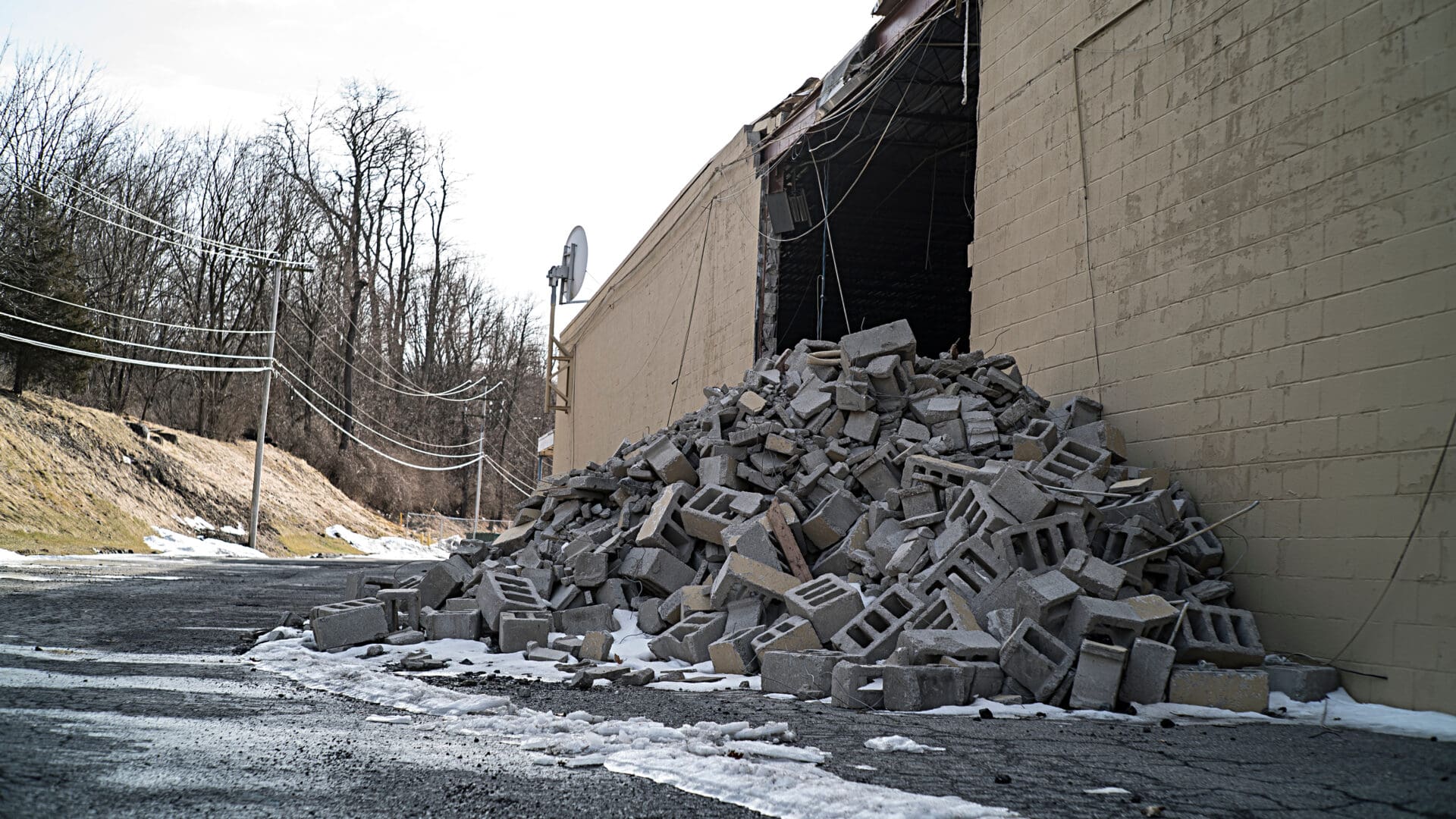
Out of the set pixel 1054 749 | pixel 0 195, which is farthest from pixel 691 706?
pixel 0 195

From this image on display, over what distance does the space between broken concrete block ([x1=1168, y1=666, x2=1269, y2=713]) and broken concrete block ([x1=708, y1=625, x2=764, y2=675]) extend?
118 inches

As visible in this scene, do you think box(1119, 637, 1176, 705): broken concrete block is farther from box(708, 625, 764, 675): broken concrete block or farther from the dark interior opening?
the dark interior opening

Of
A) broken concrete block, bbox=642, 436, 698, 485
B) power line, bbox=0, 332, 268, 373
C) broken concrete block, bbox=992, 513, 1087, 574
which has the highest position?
power line, bbox=0, 332, 268, 373

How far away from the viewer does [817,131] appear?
15.4 meters

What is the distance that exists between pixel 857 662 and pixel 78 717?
4.68m

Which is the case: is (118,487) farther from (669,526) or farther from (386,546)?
(669,526)

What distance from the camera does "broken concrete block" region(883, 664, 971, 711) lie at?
614 cm

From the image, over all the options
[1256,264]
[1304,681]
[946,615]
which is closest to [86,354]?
[946,615]

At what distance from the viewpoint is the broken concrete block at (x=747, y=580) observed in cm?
827

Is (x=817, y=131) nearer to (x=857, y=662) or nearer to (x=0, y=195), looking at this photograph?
(x=857, y=662)

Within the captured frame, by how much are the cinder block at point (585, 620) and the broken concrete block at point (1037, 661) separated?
13.7 feet

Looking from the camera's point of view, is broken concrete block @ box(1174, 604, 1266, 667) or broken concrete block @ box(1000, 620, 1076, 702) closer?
broken concrete block @ box(1000, 620, 1076, 702)

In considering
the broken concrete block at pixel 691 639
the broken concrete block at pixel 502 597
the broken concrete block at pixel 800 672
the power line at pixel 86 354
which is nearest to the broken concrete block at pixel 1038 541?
the broken concrete block at pixel 800 672

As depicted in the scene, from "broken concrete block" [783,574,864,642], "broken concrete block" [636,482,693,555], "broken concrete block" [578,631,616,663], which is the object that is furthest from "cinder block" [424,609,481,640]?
"broken concrete block" [783,574,864,642]
